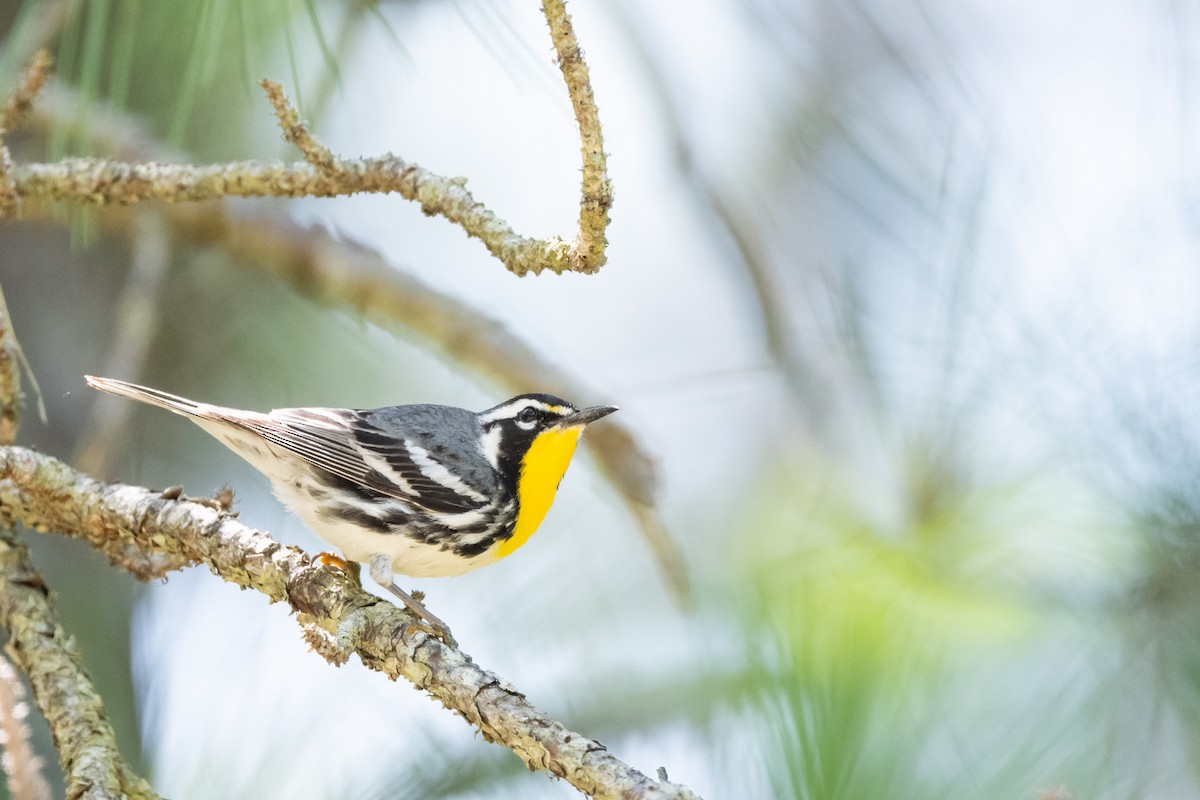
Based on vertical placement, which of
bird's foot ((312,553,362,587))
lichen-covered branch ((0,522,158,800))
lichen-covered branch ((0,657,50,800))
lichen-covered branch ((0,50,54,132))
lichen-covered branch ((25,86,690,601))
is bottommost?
lichen-covered branch ((0,657,50,800))

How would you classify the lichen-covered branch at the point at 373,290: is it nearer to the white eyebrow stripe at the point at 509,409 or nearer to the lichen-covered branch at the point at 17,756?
the white eyebrow stripe at the point at 509,409

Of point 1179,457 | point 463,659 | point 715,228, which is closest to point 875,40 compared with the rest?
point 715,228

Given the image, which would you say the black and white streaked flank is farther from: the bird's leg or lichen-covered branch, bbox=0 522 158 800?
lichen-covered branch, bbox=0 522 158 800

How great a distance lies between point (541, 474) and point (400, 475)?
0.29 metres

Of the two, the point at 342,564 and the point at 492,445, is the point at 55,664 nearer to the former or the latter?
the point at 342,564

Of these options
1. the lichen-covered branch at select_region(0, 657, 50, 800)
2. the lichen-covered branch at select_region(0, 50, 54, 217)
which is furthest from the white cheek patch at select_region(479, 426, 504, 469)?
the lichen-covered branch at select_region(0, 657, 50, 800)

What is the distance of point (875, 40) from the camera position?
194cm

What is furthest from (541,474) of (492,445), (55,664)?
(55,664)

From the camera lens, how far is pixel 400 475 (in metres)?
1.98

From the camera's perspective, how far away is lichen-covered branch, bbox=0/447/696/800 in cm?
139

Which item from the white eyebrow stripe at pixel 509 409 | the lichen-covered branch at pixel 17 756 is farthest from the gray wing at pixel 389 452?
the lichen-covered branch at pixel 17 756

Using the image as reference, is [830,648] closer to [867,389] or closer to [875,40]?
[867,389]

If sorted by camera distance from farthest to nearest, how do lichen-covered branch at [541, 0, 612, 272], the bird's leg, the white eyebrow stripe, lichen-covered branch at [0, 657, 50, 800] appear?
the white eyebrow stripe
the bird's leg
lichen-covered branch at [541, 0, 612, 272]
lichen-covered branch at [0, 657, 50, 800]

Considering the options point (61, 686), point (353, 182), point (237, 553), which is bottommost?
point (61, 686)
